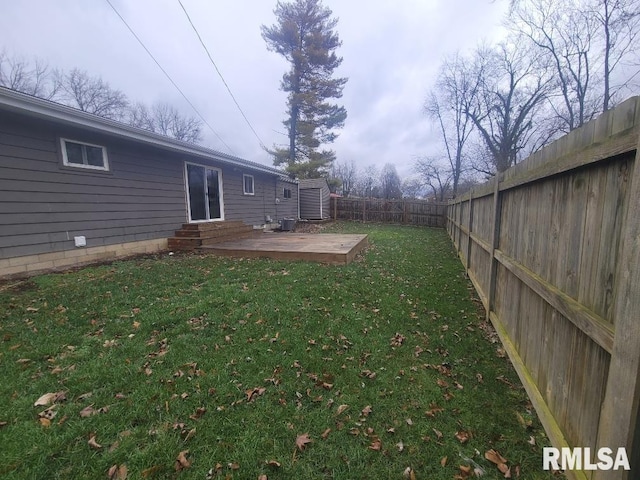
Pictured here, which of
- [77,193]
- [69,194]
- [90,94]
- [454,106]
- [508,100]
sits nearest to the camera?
[69,194]

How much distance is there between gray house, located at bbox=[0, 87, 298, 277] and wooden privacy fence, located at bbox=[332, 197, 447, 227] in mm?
12119

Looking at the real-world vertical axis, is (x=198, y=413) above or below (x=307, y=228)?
below

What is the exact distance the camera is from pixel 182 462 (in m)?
1.67

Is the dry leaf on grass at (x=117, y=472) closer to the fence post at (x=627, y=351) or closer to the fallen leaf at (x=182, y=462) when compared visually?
the fallen leaf at (x=182, y=462)

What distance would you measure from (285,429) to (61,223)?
6116 millimetres

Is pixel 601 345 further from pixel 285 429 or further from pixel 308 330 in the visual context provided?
pixel 308 330

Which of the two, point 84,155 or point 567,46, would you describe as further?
point 567,46

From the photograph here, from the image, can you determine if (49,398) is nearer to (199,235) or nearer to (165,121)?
(199,235)

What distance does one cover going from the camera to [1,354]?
2.64m

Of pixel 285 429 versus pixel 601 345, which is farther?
pixel 285 429

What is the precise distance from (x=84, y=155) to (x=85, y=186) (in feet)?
2.06

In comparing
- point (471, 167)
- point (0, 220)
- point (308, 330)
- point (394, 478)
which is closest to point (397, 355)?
point (308, 330)

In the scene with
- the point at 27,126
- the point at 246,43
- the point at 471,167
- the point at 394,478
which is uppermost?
the point at 246,43

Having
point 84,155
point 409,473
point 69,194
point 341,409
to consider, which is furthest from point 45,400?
point 84,155
